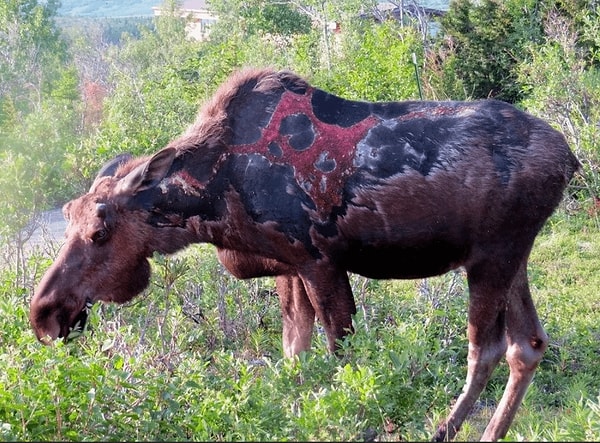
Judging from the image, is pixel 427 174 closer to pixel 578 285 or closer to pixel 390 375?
pixel 390 375

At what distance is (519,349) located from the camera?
216 inches

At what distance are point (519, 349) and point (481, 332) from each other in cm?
36

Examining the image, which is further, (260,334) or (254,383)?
(260,334)

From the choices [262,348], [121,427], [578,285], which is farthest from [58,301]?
[578,285]

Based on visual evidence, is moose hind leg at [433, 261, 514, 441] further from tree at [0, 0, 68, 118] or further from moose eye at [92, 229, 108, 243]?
tree at [0, 0, 68, 118]

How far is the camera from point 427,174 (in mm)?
5203

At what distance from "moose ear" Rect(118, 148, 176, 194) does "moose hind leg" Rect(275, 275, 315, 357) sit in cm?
110

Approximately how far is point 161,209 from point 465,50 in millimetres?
15697

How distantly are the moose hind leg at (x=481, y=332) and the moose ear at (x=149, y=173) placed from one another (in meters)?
1.97

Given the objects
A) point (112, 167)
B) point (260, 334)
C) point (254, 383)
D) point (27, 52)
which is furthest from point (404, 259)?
point (27, 52)

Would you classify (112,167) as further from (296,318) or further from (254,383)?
(254,383)

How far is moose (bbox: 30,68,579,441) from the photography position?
5156 millimetres

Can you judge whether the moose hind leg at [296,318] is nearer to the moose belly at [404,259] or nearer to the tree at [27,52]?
the moose belly at [404,259]

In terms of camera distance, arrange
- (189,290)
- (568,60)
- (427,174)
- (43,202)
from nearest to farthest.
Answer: (427,174)
(189,290)
(43,202)
(568,60)
